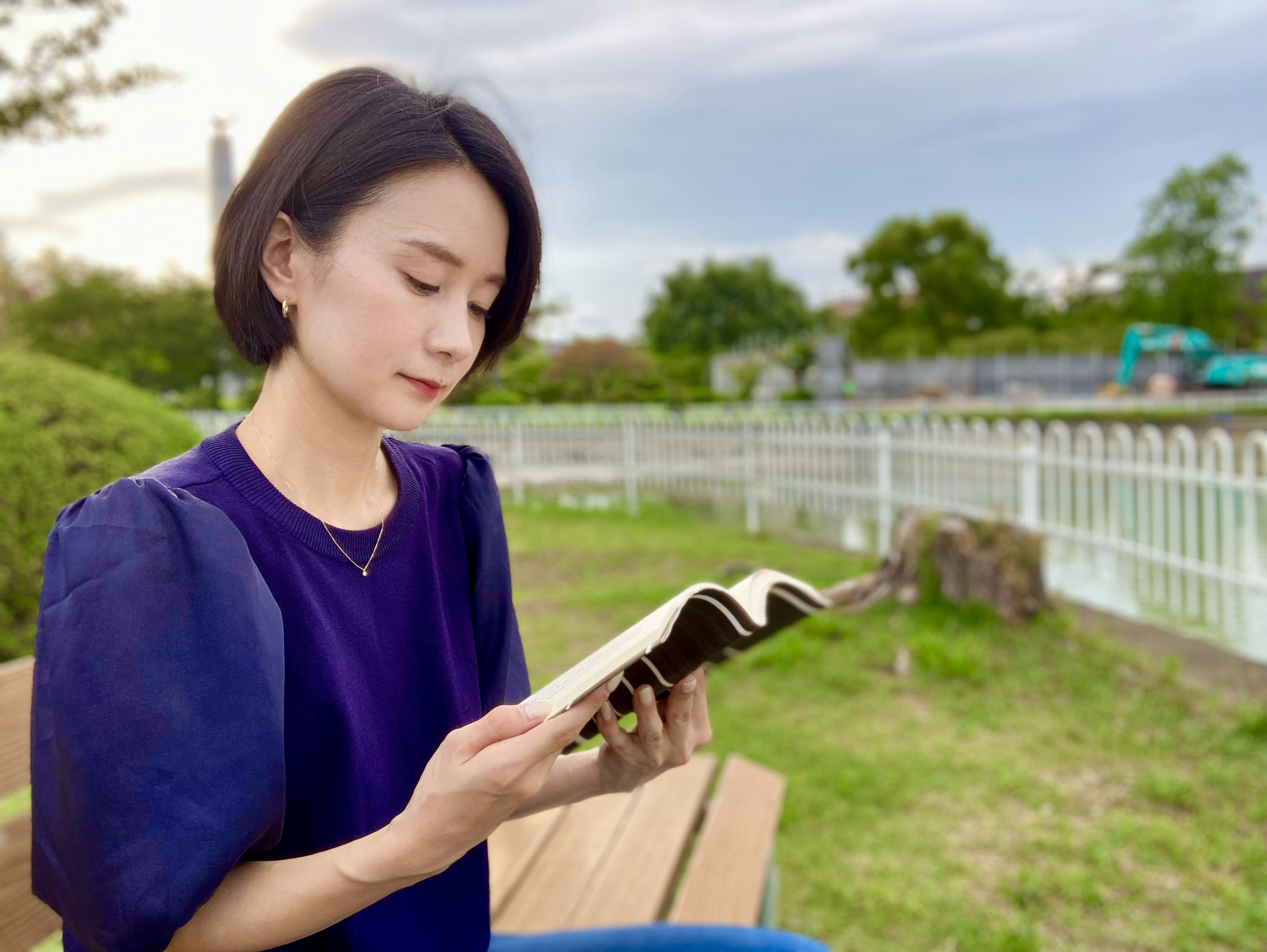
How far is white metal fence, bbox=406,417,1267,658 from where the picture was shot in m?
5.45

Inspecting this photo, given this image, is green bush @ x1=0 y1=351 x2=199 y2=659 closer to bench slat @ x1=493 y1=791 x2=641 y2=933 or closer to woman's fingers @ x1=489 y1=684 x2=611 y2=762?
bench slat @ x1=493 y1=791 x2=641 y2=933

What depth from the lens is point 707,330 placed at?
11.8 meters

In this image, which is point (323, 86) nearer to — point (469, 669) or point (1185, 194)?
point (469, 669)

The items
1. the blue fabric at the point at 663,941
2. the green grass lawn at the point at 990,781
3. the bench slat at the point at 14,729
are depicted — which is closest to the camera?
the blue fabric at the point at 663,941

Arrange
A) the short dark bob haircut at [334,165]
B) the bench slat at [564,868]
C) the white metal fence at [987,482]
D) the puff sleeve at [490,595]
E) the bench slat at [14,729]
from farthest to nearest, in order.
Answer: the white metal fence at [987,482]
the bench slat at [564,868]
the bench slat at [14,729]
the puff sleeve at [490,595]
the short dark bob haircut at [334,165]

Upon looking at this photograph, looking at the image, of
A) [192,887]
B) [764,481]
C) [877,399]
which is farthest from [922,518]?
[877,399]

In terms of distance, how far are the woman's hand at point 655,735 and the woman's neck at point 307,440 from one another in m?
0.35

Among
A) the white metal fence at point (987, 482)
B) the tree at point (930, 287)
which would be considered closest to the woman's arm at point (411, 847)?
the white metal fence at point (987, 482)

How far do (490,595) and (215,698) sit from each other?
1.33 ft

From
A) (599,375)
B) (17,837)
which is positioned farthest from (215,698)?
(599,375)

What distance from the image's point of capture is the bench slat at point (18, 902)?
1.49 meters

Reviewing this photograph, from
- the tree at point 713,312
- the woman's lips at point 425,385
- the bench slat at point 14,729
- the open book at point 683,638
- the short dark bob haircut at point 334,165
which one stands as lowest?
the bench slat at point 14,729

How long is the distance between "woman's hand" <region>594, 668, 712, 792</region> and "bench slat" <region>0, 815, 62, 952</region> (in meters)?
0.98

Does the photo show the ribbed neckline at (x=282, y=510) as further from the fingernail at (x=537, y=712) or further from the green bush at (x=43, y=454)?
the green bush at (x=43, y=454)
